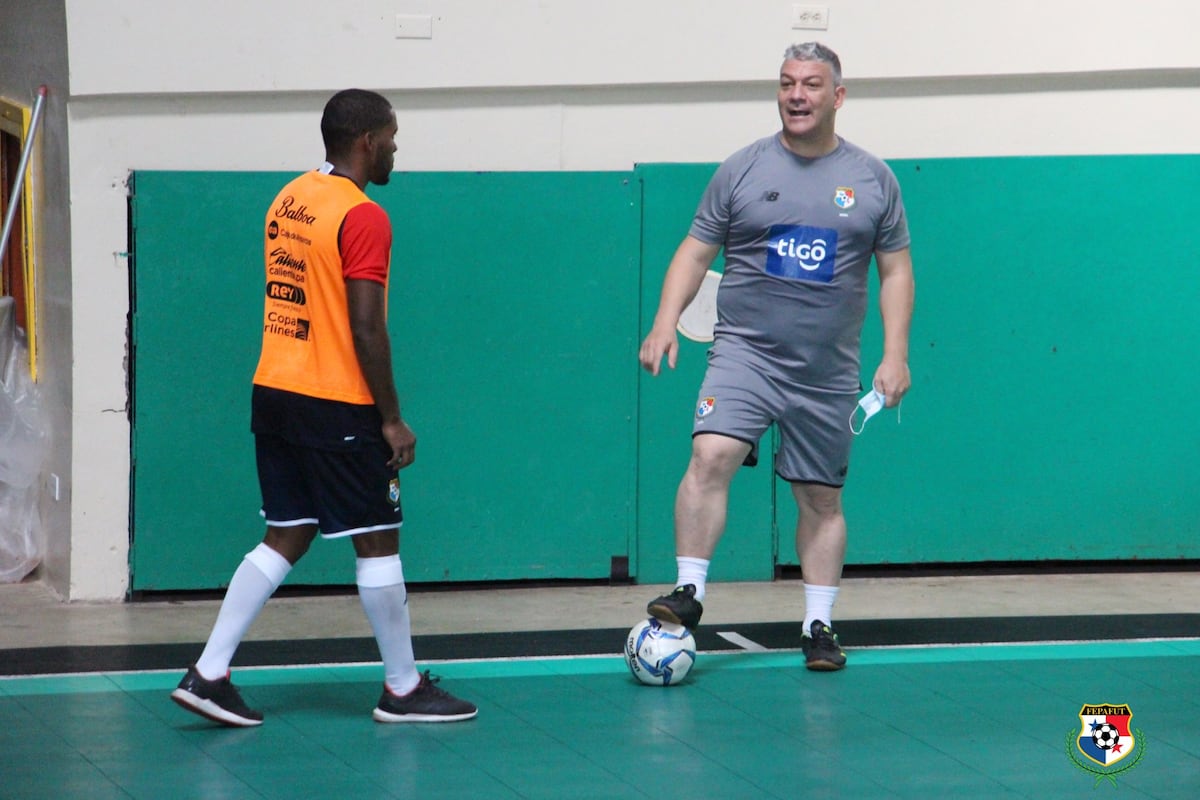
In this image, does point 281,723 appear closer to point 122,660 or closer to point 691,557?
point 122,660

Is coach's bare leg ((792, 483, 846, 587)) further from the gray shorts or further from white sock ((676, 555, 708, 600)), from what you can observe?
white sock ((676, 555, 708, 600))

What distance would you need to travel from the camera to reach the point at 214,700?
14.9 feet

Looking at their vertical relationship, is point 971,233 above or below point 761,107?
below

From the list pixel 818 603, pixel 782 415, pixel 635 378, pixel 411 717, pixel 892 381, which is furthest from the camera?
pixel 635 378

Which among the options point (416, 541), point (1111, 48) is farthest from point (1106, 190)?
point (416, 541)

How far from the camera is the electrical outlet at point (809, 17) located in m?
6.56

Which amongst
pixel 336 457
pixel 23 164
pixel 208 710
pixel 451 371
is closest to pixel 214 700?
pixel 208 710

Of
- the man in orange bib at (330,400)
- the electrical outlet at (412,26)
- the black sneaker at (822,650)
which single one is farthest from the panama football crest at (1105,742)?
the electrical outlet at (412,26)

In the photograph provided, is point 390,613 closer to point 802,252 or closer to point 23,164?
point 802,252

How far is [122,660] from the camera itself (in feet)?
17.9

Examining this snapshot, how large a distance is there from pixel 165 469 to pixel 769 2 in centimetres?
291

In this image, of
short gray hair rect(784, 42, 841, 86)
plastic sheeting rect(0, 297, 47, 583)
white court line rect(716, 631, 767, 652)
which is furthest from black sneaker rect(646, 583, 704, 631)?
plastic sheeting rect(0, 297, 47, 583)

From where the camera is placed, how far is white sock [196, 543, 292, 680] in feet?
15.0

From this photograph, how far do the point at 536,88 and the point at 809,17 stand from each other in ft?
3.59
